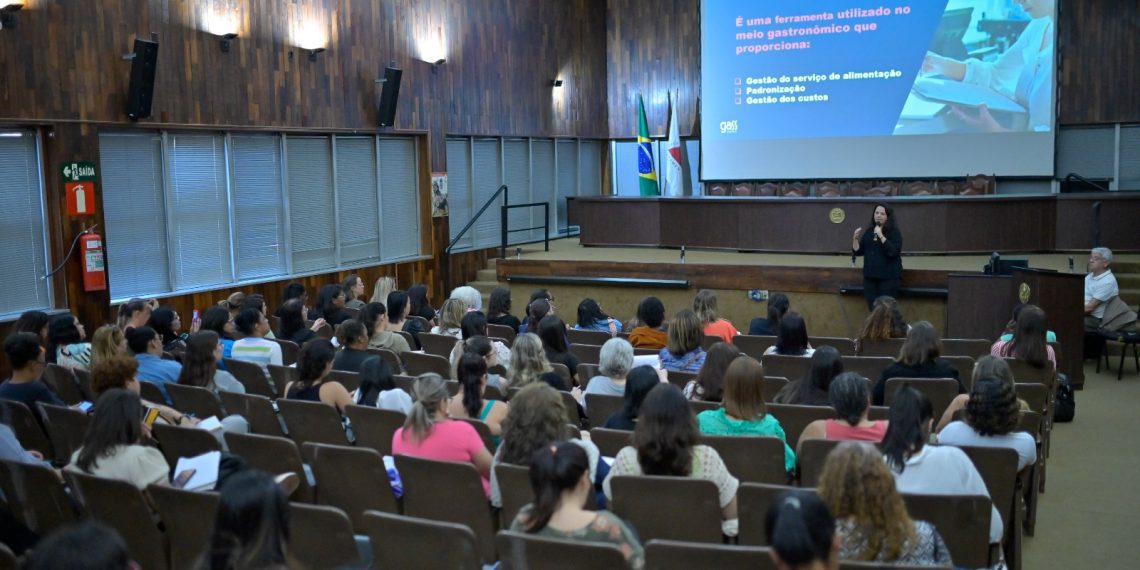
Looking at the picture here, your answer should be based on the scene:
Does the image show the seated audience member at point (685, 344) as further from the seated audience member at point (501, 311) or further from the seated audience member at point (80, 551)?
the seated audience member at point (80, 551)

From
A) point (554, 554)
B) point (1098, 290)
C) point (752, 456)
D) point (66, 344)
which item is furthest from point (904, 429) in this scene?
point (1098, 290)

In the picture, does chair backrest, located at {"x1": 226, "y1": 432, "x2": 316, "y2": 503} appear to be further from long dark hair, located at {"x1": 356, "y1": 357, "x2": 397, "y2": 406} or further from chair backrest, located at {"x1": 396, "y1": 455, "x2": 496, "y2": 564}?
long dark hair, located at {"x1": 356, "y1": 357, "x2": 397, "y2": 406}

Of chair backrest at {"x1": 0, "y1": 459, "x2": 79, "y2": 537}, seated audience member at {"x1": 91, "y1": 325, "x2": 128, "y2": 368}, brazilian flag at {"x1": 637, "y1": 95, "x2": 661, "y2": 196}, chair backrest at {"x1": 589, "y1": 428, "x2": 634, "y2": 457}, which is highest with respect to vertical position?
brazilian flag at {"x1": 637, "y1": 95, "x2": 661, "y2": 196}

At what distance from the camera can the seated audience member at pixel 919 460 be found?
3449 millimetres

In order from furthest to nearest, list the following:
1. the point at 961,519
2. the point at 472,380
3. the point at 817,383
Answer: the point at 817,383 → the point at 472,380 → the point at 961,519

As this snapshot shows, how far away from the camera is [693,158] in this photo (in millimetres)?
17000

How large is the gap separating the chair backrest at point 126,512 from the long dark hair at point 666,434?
5.74ft

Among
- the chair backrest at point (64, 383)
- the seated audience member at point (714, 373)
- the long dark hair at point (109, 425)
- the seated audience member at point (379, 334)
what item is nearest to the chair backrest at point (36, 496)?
the long dark hair at point (109, 425)

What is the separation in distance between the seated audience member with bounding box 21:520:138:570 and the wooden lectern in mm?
6279

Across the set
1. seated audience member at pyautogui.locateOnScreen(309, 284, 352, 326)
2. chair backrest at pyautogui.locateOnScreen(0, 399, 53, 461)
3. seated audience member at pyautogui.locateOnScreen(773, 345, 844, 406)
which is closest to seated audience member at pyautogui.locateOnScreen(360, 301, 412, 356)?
seated audience member at pyautogui.locateOnScreen(309, 284, 352, 326)

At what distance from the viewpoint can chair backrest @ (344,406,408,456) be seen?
14.9ft

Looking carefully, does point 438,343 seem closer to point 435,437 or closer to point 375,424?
point 375,424

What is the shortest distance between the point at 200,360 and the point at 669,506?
9.80 ft

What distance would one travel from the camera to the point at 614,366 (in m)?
5.14
